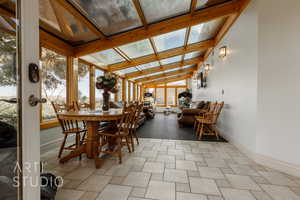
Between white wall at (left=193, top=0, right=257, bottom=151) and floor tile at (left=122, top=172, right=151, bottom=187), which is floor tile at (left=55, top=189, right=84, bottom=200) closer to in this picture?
floor tile at (left=122, top=172, right=151, bottom=187)

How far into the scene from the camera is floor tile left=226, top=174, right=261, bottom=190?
1548 mm

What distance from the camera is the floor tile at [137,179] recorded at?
1.60 m

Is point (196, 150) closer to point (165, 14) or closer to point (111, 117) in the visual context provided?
point (111, 117)

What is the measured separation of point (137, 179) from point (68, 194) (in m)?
0.79

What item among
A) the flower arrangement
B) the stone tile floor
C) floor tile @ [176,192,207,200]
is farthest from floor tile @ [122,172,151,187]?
the flower arrangement

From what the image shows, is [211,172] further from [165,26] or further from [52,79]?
[52,79]

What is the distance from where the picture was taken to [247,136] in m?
2.38

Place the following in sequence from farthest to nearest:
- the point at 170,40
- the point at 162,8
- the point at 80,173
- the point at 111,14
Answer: the point at 170,40 < the point at 162,8 < the point at 111,14 < the point at 80,173

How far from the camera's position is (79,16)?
7.36 feet

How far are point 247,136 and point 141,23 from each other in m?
3.18

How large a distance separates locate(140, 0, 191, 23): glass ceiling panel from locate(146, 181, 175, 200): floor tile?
113 inches

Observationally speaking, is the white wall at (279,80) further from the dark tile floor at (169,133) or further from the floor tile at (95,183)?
the floor tile at (95,183)

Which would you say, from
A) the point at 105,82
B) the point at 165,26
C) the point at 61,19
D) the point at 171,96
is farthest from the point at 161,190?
the point at 171,96

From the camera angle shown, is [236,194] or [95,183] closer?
[236,194]
